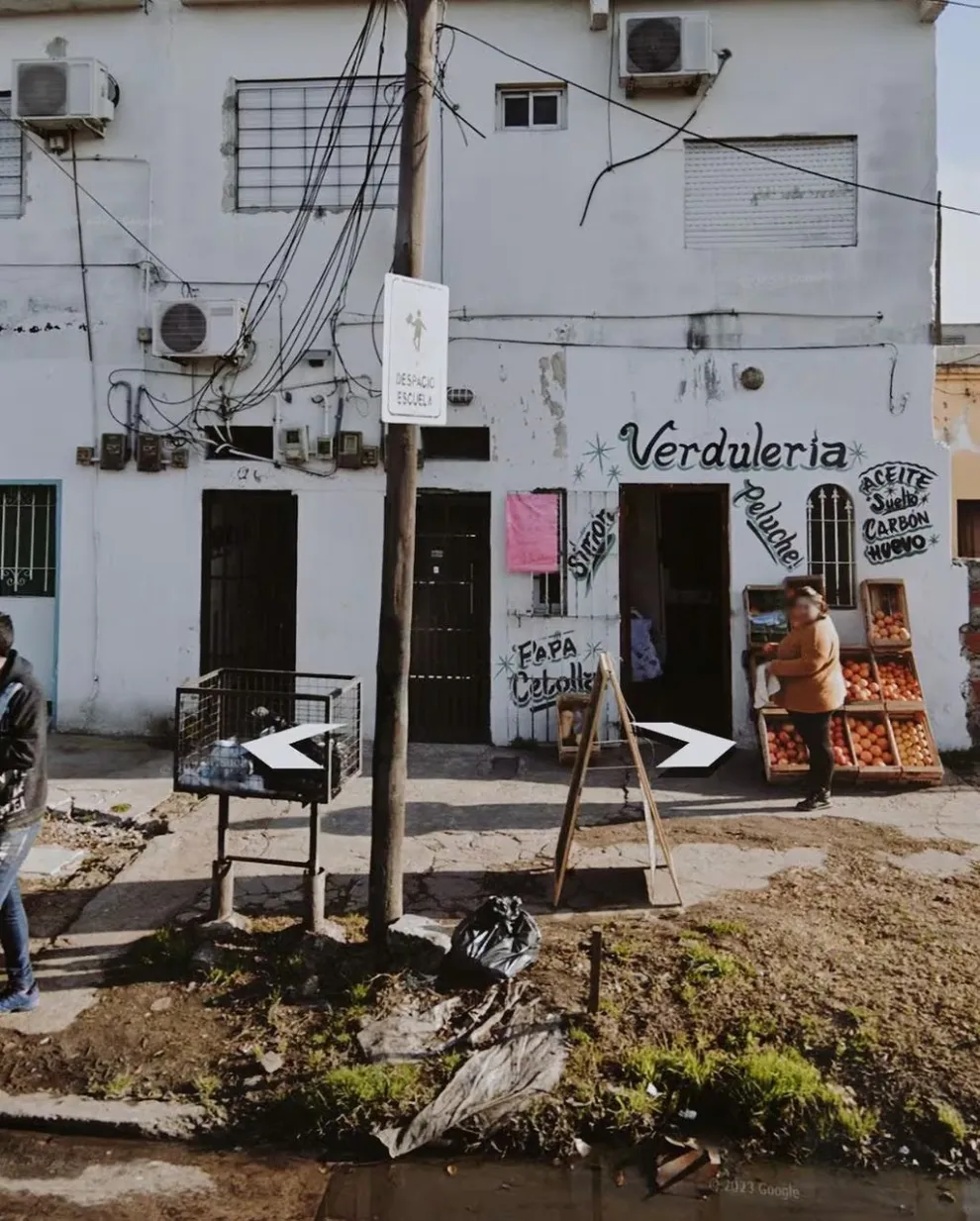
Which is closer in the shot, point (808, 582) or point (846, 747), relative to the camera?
point (846, 747)

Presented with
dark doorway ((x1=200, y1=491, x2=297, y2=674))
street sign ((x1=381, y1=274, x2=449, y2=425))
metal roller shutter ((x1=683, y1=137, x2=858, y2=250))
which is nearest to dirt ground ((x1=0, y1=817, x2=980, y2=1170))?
street sign ((x1=381, y1=274, x2=449, y2=425))

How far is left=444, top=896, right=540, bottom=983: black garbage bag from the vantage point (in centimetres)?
499

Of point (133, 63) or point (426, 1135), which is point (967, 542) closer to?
point (133, 63)

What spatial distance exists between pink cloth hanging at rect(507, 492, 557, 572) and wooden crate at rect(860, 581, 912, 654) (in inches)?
116

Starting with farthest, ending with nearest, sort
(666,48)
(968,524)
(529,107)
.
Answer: (968,524), (529,107), (666,48)

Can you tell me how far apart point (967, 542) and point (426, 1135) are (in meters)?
14.0

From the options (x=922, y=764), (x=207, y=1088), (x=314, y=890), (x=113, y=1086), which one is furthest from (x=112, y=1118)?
(x=922, y=764)

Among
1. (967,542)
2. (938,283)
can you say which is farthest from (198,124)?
(967,542)

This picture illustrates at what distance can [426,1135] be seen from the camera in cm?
401

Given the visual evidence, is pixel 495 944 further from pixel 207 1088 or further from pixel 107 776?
pixel 107 776

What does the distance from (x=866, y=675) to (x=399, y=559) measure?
18.1 feet

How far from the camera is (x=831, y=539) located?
962 centimetres

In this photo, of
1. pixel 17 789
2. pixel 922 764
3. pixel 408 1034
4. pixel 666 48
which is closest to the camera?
pixel 408 1034

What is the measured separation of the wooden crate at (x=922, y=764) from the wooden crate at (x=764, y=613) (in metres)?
1.25
